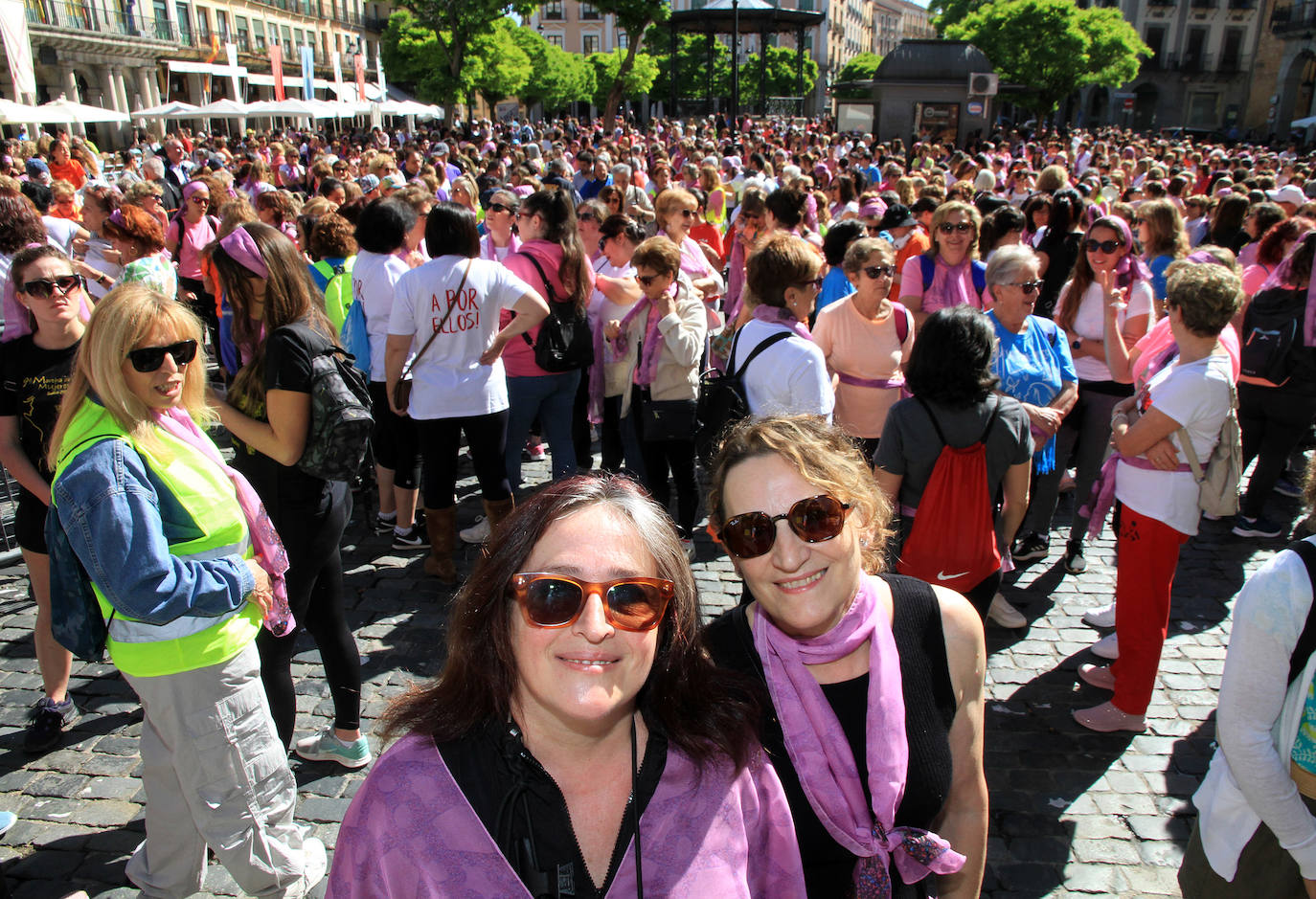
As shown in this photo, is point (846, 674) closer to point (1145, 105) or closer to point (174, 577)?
point (174, 577)

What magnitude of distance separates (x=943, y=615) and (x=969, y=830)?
19.3 inches

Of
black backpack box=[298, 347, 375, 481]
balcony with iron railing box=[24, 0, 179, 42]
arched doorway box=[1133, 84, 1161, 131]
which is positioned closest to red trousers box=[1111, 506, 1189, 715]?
black backpack box=[298, 347, 375, 481]

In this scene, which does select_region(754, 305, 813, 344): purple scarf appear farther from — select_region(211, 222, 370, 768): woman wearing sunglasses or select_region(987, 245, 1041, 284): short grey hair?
select_region(211, 222, 370, 768): woman wearing sunglasses

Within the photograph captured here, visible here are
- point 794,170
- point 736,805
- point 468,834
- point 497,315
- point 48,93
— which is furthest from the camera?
point 48,93

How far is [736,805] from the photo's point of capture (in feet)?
5.08

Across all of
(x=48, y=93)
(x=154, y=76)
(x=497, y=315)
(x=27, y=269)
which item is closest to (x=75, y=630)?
(x=27, y=269)

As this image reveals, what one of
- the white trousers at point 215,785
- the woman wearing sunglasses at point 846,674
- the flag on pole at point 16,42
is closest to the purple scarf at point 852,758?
the woman wearing sunglasses at point 846,674

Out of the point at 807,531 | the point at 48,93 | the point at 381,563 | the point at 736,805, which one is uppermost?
the point at 48,93

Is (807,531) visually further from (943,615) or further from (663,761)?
(663,761)

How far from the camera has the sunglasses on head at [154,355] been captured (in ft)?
7.83

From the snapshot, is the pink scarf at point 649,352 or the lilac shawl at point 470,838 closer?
the lilac shawl at point 470,838

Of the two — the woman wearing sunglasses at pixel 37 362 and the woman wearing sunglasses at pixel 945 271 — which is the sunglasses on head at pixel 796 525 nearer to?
the woman wearing sunglasses at pixel 37 362

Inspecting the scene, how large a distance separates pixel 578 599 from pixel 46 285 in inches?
112

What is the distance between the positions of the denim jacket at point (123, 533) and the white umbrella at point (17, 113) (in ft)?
71.3
